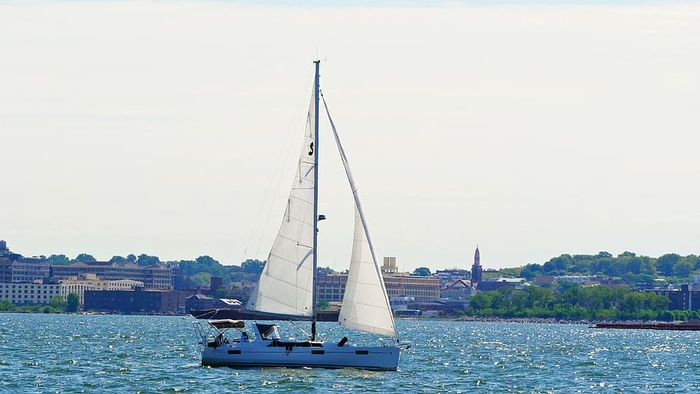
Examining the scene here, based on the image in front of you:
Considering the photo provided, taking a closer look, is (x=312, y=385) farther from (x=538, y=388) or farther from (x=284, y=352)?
(x=538, y=388)

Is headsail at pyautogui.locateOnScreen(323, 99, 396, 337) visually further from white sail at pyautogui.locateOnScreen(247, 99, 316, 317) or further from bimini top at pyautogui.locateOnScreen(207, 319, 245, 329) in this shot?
bimini top at pyautogui.locateOnScreen(207, 319, 245, 329)

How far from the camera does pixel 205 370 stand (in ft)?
257

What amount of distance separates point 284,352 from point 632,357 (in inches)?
1854

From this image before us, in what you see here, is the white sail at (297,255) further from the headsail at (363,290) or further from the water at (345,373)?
the water at (345,373)

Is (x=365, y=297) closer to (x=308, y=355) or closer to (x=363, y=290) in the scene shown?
(x=363, y=290)

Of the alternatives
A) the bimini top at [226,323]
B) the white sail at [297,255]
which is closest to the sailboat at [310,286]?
the white sail at [297,255]

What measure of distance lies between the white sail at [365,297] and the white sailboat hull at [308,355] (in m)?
1.35

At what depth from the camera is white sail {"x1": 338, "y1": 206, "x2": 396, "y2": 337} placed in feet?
245

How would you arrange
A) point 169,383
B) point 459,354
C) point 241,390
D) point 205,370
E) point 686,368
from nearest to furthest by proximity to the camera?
point 241,390 → point 169,383 → point 205,370 → point 686,368 → point 459,354

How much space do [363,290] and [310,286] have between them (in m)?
2.48

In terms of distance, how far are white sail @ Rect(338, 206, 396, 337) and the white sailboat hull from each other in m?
1.35

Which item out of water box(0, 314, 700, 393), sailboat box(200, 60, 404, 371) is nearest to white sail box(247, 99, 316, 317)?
sailboat box(200, 60, 404, 371)

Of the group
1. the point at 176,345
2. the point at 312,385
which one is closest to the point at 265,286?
the point at 312,385

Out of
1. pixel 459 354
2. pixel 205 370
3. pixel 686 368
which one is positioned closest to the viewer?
pixel 205 370
